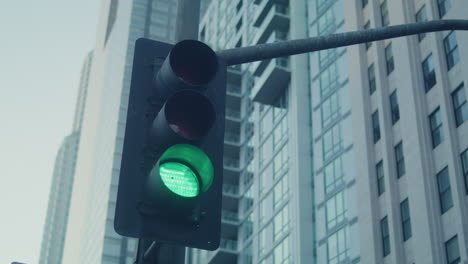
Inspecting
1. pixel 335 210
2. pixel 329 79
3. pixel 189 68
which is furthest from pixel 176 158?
pixel 329 79

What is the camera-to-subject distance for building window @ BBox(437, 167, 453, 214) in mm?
34188

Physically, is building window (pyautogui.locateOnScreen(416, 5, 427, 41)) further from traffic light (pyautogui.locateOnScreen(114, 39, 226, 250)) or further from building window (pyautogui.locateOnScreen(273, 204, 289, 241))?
traffic light (pyautogui.locateOnScreen(114, 39, 226, 250))

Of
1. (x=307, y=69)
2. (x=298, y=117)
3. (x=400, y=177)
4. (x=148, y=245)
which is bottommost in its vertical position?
(x=148, y=245)

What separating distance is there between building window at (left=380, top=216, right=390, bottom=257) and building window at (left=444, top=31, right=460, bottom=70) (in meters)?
7.98

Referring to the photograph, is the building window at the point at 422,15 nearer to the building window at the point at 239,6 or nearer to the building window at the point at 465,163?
the building window at the point at 465,163

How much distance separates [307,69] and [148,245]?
54.7m

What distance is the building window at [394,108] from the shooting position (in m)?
40.4

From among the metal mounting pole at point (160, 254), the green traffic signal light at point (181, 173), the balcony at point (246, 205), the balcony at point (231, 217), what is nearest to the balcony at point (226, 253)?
the balcony at point (231, 217)

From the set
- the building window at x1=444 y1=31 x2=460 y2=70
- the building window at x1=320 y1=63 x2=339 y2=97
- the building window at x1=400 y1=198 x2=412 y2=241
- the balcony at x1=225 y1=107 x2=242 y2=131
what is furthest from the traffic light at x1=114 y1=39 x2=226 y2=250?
the balcony at x1=225 y1=107 x2=242 y2=131

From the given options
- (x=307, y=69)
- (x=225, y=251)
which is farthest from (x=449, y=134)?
(x=225, y=251)

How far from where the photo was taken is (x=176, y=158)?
4441mm

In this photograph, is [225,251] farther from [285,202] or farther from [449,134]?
[449,134]

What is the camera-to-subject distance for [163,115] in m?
4.55

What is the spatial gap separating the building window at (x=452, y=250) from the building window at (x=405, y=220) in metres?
3.07
